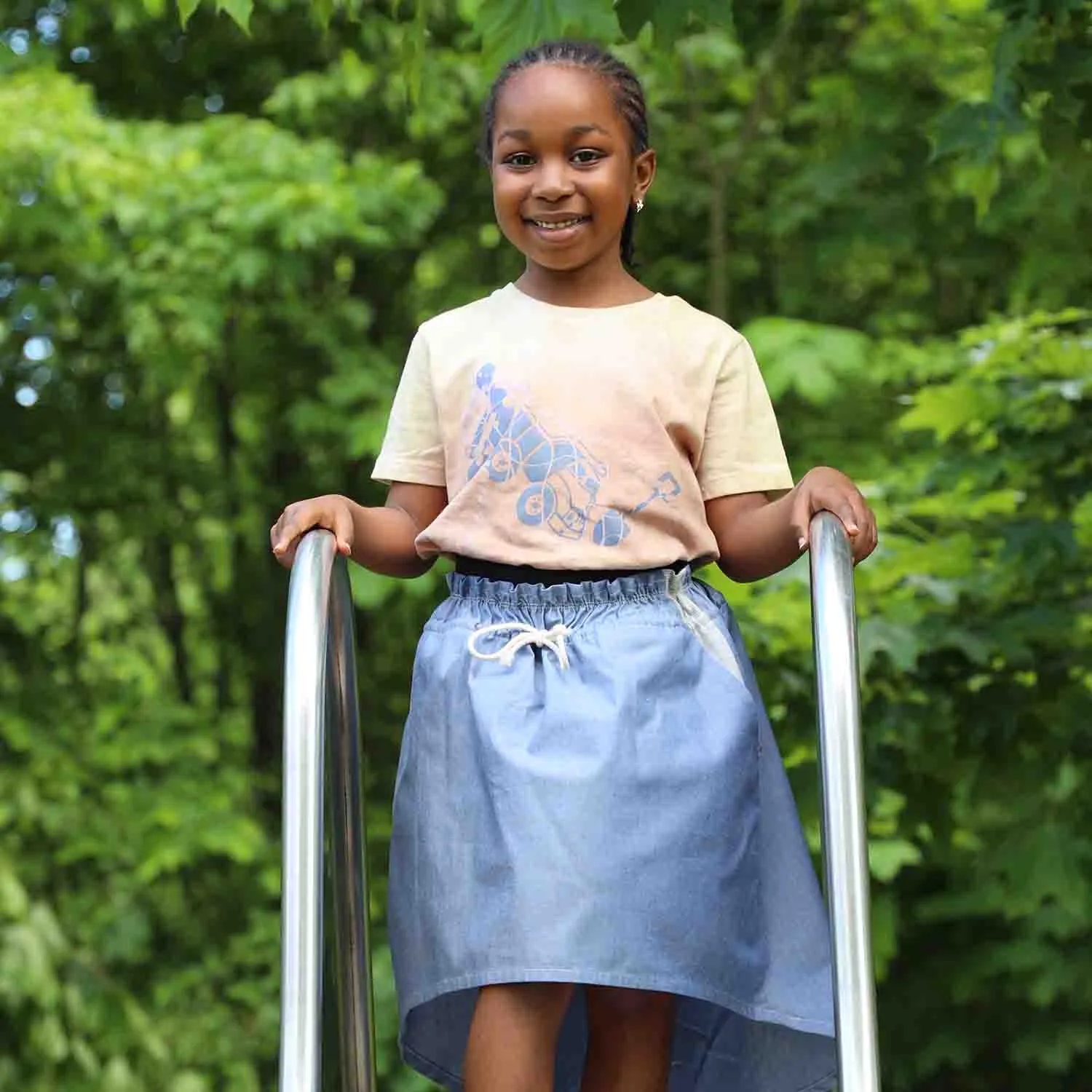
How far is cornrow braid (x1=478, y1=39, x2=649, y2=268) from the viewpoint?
1817 mm

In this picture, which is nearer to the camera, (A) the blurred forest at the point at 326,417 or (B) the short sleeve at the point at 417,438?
(B) the short sleeve at the point at 417,438

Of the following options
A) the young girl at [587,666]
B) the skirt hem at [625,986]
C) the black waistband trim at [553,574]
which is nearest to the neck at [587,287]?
the young girl at [587,666]

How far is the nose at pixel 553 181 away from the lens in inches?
70.2

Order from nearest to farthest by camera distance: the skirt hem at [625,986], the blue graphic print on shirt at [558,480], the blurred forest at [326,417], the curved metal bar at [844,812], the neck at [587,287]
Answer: the curved metal bar at [844,812]
the skirt hem at [625,986]
the blue graphic print on shirt at [558,480]
the neck at [587,287]
the blurred forest at [326,417]

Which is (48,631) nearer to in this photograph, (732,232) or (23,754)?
(23,754)

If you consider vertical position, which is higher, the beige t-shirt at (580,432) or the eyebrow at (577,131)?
the eyebrow at (577,131)

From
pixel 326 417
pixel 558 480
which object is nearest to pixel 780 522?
pixel 558 480

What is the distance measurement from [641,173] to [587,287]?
124 millimetres

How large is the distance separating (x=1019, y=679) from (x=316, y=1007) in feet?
8.04

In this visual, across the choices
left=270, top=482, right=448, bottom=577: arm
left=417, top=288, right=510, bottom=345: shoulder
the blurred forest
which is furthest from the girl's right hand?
the blurred forest

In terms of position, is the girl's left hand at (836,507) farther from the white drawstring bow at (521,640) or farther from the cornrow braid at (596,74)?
the cornrow braid at (596,74)

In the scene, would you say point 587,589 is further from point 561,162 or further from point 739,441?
point 561,162

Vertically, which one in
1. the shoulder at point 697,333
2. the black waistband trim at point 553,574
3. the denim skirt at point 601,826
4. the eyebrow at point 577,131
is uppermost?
the eyebrow at point 577,131

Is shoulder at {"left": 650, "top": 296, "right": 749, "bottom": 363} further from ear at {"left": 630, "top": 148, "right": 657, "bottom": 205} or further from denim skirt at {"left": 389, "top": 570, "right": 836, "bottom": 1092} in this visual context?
denim skirt at {"left": 389, "top": 570, "right": 836, "bottom": 1092}
